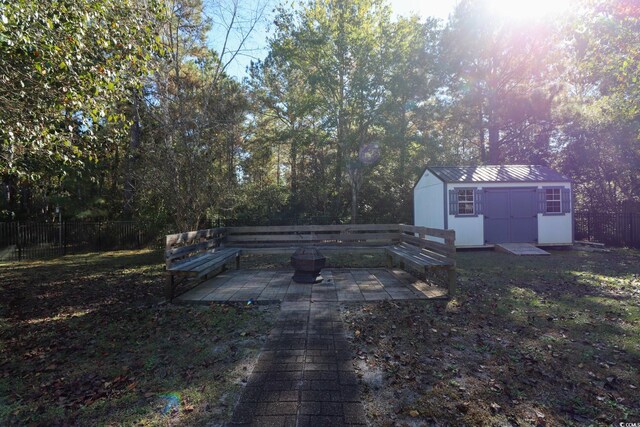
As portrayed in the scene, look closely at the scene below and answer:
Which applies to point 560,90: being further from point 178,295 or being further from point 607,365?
point 178,295

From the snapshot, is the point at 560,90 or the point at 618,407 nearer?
the point at 618,407

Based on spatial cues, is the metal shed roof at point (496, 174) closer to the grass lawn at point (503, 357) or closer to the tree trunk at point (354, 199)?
the tree trunk at point (354, 199)

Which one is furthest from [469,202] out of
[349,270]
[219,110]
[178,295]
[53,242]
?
[53,242]

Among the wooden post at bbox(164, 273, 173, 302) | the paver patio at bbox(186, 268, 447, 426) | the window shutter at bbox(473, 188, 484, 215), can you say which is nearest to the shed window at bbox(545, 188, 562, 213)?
the window shutter at bbox(473, 188, 484, 215)

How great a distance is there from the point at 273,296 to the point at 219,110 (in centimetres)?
782

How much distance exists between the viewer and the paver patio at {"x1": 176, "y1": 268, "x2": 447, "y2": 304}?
559 cm

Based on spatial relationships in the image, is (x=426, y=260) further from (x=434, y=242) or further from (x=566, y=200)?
(x=566, y=200)

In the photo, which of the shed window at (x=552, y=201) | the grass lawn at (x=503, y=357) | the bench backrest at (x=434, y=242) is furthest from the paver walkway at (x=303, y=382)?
the shed window at (x=552, y=201)

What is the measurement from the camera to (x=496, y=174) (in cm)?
1414

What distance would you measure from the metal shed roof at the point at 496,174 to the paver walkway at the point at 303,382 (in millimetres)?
10784

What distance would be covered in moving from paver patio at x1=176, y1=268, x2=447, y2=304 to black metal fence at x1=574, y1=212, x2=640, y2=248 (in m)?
12.8

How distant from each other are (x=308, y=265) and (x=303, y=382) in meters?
3.63

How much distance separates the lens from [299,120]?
69.9 feet

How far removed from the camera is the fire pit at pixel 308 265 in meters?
6.50
